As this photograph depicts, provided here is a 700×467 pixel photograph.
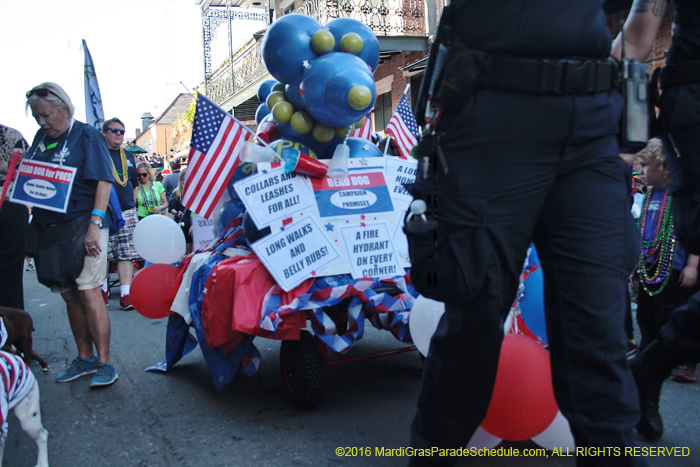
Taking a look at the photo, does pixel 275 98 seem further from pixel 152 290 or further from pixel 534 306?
pixel 534 306

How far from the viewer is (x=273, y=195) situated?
3.26m

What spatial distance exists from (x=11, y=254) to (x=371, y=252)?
9.53 ft

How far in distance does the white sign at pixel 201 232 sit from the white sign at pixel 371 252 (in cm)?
156

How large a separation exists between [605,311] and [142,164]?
28.4ft

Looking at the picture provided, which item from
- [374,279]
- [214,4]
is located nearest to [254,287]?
[374,279]

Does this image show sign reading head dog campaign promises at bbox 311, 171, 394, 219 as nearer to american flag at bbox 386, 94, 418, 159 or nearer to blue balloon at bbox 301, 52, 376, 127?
blue balloon at bbox 301, 52, 376, 127

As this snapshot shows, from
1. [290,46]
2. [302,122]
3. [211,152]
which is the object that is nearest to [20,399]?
[211,152]

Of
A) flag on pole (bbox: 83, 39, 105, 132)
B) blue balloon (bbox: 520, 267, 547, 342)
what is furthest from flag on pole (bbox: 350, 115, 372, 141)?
flag on pole (bbox: 83, 39, 105, 132)

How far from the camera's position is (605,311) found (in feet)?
5.40

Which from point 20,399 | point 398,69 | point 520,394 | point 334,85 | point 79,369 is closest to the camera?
point 520,394

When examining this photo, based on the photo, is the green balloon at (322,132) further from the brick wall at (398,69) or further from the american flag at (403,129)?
the brick wall at (398,69)

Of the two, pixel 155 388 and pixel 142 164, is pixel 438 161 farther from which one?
pixel 142 164

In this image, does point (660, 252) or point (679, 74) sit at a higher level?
point (679, 74)

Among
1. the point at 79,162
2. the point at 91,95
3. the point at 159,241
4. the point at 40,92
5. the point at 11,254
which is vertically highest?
the point at 91,95
